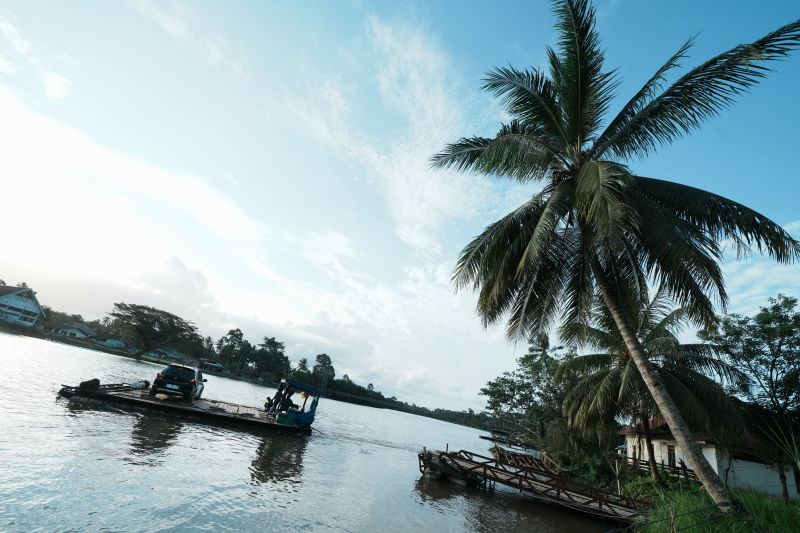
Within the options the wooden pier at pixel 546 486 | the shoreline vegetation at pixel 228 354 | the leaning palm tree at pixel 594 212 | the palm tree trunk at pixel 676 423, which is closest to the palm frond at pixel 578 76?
Answer: the leaning palm tree at pixel 594 212

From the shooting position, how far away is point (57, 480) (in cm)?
855

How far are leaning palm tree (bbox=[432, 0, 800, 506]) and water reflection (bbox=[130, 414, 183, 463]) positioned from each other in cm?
1164

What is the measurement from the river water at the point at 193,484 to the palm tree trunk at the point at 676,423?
26.1 ft

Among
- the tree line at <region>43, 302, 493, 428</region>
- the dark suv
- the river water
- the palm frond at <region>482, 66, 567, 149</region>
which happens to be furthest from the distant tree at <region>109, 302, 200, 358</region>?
the palm frond at <region>482, 66, 567, 149</region>

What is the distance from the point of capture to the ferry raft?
1884cm

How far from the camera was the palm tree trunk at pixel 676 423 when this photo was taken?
6622mm

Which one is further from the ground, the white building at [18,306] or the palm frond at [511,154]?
the palm frond at [511,154]

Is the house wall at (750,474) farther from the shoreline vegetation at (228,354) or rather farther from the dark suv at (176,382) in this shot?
the shoreline vegetation at (228,354)

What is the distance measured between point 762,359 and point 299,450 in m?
22.6

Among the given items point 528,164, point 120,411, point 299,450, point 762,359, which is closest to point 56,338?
point 120,411

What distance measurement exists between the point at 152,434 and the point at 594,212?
1723 centimetres

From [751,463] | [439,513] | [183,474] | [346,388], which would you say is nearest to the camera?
[183,474]

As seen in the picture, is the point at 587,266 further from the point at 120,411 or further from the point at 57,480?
the point at 120,411

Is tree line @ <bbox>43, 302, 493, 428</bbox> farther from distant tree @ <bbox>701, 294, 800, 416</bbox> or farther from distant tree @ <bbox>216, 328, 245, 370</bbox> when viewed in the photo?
distant tree @ <bbox>701, 294, 800, 416</bbox>
